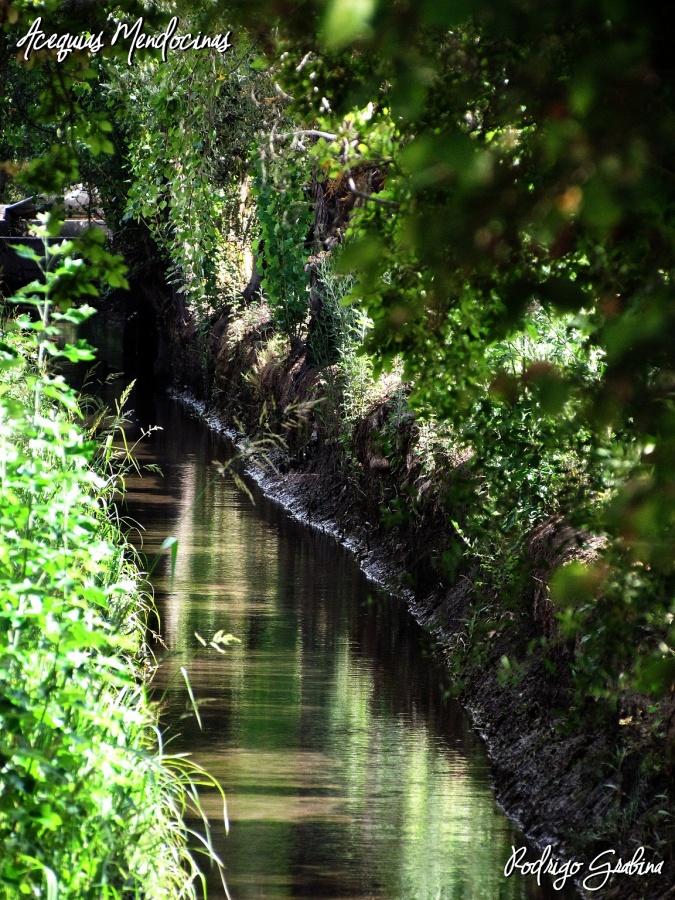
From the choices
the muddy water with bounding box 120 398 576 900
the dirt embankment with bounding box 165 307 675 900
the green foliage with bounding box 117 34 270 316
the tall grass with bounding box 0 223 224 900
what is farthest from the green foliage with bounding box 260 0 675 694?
the green foliage with bounding box 117 34 270 316

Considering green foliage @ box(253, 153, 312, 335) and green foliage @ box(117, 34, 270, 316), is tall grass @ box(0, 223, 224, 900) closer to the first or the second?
green foliage @ box(117, 34, 270, 316)

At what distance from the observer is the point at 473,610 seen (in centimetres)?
884

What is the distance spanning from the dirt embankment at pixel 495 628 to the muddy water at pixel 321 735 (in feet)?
0.68

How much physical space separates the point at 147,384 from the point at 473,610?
1768 centimetres

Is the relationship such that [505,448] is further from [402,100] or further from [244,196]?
[244,196]

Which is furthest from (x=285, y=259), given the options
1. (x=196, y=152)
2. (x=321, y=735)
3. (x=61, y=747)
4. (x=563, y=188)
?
(x=563, y=188)

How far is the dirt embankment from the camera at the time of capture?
590 cm

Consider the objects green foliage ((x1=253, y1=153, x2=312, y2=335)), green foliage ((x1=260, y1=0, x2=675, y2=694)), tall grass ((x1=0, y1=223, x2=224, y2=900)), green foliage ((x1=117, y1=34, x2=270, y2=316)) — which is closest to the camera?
green foliage ((x1=260, y1=0, x2=675, y2=694))

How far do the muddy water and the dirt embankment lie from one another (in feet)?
0.68

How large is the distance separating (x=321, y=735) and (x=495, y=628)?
4.65 feet

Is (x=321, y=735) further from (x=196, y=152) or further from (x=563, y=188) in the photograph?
(x=563, y=188)

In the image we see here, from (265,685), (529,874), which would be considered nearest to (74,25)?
(529,874)

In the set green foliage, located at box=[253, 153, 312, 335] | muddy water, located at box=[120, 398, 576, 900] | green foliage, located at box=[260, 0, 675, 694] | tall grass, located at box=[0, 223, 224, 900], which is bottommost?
muddy water, located at box=[120, 398, 576, 900]

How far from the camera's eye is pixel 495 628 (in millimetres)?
8555
